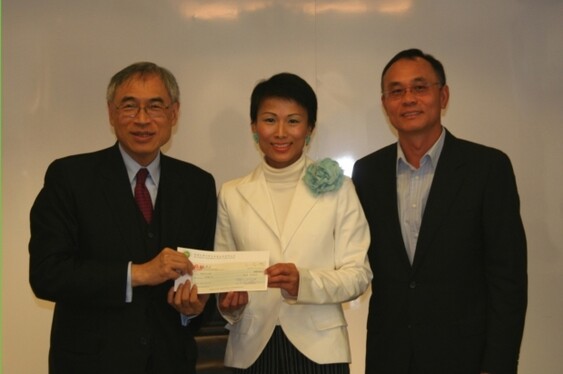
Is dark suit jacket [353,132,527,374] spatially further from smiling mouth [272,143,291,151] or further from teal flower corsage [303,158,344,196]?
smiling mouth [272,143,291,151]

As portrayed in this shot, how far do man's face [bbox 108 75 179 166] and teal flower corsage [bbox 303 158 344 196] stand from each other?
0.70 meters

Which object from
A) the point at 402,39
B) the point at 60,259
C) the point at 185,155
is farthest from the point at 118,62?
the point at 60,259

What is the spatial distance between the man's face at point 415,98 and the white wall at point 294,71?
152 cm

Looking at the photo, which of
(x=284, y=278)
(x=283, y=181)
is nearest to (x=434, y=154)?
(x=283, y=181)

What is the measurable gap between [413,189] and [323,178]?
21.6 inches

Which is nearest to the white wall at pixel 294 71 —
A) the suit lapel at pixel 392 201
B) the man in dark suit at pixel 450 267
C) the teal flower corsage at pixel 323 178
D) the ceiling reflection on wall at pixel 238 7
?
the ceiling reflection on wall at pixel 238 7

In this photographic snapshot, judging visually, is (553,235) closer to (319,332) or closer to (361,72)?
(361,72)

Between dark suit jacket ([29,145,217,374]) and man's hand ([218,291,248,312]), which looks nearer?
dark suit jacket ([29,145,217,374])

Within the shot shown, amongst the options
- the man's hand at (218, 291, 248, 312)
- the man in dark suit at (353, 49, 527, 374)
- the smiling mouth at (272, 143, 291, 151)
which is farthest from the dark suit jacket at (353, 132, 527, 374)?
the man's hand at (218, 291, 248, 312)

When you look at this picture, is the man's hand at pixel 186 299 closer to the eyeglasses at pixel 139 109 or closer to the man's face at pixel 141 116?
the man's face at pixel 141 116

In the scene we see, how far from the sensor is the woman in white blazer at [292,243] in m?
2.58

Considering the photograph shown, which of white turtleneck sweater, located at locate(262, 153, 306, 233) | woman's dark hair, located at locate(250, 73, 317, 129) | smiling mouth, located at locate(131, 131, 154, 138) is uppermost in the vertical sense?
woman's dark hair, located at locate(250, 73, 317, 129)

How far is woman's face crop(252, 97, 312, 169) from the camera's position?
279 centimetres

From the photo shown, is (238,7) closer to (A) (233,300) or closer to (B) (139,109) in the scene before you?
(B) (139,109)
